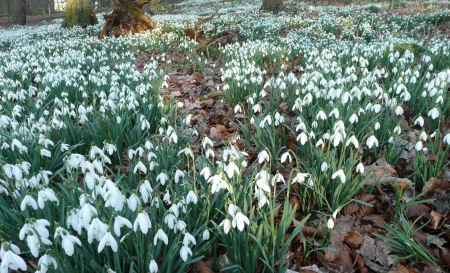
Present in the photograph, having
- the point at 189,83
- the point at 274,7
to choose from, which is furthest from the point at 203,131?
the point at 274,7

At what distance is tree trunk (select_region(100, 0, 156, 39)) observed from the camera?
9.88 m

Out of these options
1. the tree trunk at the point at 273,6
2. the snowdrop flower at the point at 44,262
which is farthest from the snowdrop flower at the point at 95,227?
the tree trunk at the point at 273,6

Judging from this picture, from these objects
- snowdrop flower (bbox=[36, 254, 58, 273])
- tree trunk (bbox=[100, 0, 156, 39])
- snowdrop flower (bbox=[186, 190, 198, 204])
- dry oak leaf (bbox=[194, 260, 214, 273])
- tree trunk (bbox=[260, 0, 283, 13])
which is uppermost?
tree trunk (bbox=[260, 0, 283, 13])

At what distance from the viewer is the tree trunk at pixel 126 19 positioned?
32.4 feet

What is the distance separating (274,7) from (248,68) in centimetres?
1085

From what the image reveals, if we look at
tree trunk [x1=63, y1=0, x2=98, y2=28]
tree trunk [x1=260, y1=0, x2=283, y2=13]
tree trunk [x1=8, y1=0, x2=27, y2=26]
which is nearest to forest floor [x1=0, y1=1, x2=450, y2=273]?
tree trunk [x1=63, y1=0, x2=98, y2=28]

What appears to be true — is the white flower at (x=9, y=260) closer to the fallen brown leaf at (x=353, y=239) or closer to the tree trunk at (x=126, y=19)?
the fallen brown leaf at (x=353, y=239)

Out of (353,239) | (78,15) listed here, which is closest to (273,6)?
(78,15)

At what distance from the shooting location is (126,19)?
10078 millimetres

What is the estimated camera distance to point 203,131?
11.9 feet

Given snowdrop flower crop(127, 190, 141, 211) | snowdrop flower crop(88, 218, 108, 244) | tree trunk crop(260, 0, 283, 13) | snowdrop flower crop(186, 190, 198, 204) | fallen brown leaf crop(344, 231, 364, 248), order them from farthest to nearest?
1. tree trunk crop(260, 0, 283, 13)
2. fallen brown leaf crop(344, 231, 364, 248)
3. snowdrop flower crop(186, 190, 198, 204)
4. snowdrop flower crop(127, 190, 141, 211)
5. snowdrop flower crop(88, 218, 108, 244)

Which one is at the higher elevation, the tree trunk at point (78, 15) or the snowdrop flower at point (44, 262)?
the tree trunk at point (78, 15)

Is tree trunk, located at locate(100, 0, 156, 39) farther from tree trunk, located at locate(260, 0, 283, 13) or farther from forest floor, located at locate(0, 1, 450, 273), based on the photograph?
forest floor, located at locate(0, 1, 450, 273)

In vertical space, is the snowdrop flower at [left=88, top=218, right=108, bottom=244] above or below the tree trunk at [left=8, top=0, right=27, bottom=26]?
below
